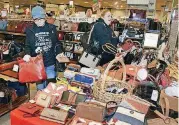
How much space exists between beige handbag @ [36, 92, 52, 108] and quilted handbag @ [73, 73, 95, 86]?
1.60 feet

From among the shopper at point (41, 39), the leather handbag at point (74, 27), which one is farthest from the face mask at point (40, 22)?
the leather handbag at point (74, 27)

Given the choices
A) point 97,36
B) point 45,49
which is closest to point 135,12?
point 97,36

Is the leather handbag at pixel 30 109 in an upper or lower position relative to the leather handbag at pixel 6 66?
lower

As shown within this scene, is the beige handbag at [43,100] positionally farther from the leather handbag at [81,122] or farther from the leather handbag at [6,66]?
the leather handbag at [6,66]

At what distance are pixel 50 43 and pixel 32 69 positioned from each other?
0.47 m

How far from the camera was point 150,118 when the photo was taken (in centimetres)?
172

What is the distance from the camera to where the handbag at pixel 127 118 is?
5.03 feet

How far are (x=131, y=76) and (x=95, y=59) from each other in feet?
3.74

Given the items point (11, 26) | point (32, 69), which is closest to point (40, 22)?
point (32, 69)

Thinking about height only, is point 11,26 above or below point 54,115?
above

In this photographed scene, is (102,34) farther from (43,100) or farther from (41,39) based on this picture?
(43,100)

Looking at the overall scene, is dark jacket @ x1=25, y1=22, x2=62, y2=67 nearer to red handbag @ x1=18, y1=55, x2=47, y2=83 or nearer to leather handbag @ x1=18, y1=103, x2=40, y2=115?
red handbag @ x1=18, y1=55, x2=47, y2=83

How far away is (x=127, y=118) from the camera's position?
1.55 m

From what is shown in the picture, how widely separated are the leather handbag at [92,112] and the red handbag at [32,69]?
1328 millimetres
